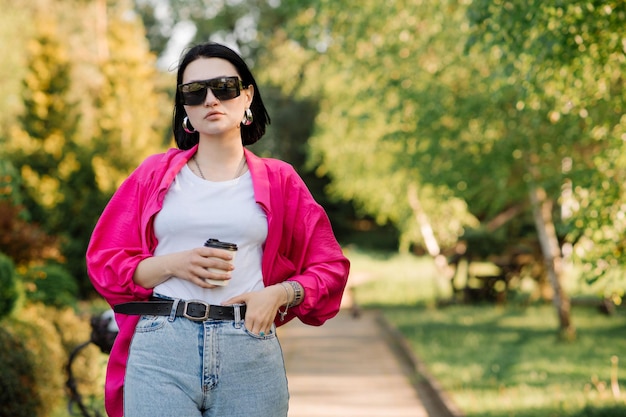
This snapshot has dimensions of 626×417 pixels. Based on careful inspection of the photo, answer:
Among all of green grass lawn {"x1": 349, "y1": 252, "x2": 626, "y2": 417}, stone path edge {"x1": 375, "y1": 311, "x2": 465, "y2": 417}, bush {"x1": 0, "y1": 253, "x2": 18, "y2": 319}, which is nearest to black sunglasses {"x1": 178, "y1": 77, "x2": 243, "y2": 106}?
green grass lawn {"x1": 349, "y1": 252, "x2": 626, "y2": 417}

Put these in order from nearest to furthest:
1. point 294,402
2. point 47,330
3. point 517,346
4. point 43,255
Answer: point 47,330 < point 294,402 < point 43,255 < point 517,346

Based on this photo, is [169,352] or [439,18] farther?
[439,18]

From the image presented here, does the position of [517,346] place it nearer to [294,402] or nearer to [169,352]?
[294,402]

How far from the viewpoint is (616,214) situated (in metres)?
6.27

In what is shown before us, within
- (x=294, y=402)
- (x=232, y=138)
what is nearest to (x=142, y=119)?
(x=294, y=402)

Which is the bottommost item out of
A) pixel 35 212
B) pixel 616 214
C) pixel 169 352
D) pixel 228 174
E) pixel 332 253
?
pixel 35 212

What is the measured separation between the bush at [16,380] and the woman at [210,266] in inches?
134

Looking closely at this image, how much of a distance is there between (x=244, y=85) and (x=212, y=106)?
153 millimetres

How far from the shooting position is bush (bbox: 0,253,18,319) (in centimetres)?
802

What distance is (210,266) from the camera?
2697 millimetres

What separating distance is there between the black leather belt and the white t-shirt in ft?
0.15

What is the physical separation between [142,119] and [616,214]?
1817 centimetres

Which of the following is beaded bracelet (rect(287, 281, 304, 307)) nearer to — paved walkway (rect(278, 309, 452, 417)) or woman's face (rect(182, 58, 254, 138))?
woman's face (rect(182, 58, 254, 138))

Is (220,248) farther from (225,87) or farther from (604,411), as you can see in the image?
(604,411)
